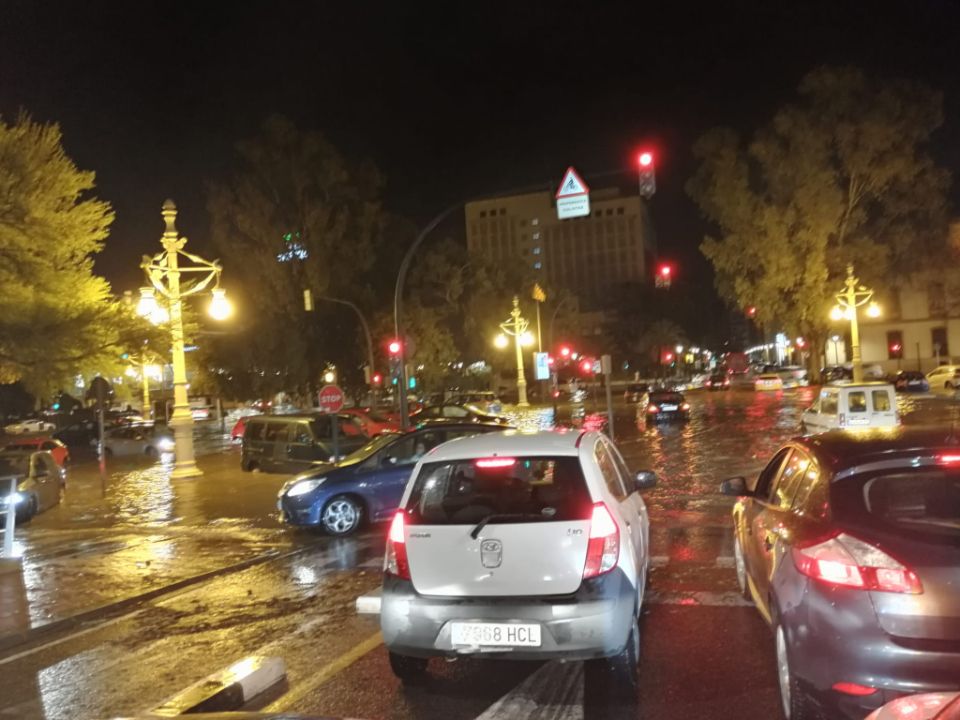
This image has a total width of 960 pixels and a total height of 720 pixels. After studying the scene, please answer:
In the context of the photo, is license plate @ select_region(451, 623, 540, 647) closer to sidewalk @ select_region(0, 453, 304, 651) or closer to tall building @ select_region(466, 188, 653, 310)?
sidewalk @ select_region(0, 453, 304, 651)

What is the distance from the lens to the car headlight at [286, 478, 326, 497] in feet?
39.0

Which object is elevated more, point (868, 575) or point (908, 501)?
point (908, 501)

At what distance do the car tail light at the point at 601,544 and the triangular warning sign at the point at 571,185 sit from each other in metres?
11.9

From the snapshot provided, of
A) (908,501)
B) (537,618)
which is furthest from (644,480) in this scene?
(908,501)

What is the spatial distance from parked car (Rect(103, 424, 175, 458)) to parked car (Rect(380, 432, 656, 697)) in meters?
32.0

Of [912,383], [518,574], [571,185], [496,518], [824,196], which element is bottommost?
[912,383]

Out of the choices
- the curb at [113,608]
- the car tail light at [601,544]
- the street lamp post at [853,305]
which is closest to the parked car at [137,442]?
Answer: the curb at [113,608]

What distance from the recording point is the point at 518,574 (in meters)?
5.02

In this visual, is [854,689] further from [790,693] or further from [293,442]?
[293,442]

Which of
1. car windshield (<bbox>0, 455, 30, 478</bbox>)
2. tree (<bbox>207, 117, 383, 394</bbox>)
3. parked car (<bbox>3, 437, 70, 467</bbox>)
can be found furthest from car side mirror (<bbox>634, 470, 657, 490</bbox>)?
→ tree (<bbox>207, 117, 383, 394</bbox>)

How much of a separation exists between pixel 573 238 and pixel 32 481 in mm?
148348

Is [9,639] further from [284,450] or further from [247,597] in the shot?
[284,450]

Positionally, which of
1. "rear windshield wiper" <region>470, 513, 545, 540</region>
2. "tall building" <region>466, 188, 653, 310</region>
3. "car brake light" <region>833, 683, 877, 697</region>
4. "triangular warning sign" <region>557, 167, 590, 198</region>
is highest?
"tall building" <region>466, 188, 653, 310</region>

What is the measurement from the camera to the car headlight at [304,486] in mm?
11891
